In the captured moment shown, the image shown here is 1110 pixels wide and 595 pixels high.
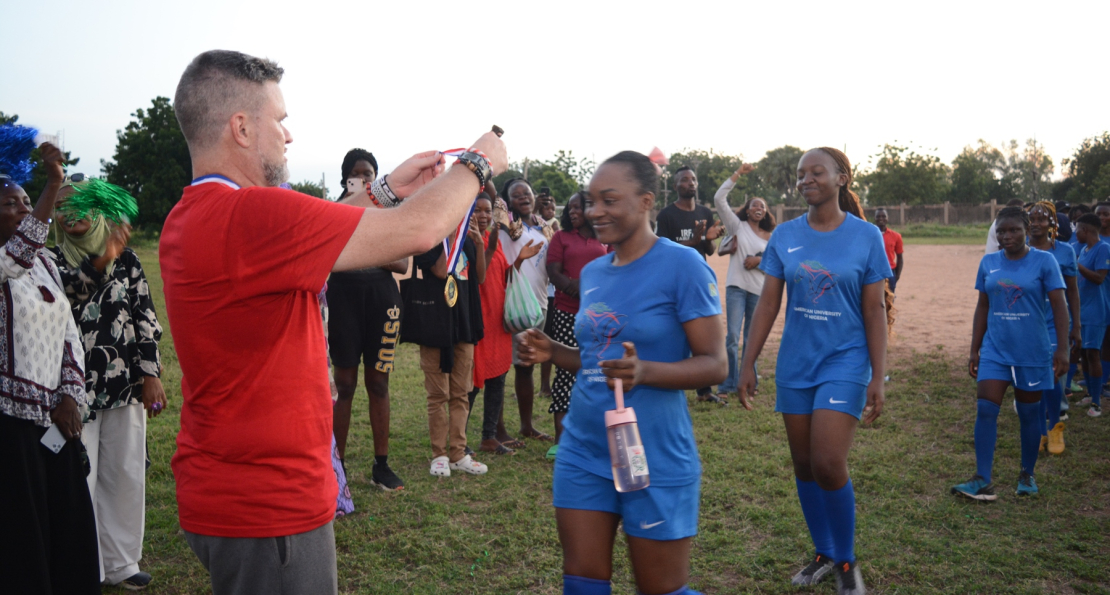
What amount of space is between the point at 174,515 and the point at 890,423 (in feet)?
21.2

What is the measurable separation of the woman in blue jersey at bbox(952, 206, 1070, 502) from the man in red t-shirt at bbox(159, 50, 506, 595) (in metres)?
5.01

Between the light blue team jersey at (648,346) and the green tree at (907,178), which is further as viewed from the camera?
the green tree at (907,178)

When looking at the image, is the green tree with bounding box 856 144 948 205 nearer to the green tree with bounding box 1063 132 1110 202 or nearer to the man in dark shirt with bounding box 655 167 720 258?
the green tree with bounding box 1063 132 1110 202

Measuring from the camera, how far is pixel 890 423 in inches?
302

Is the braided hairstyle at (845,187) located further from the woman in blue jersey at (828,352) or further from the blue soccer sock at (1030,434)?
the blue soccer sock at (1030,434)

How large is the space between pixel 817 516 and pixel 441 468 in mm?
3026

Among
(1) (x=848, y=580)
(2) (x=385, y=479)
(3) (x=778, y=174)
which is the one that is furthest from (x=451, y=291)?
(3) (x=778, y=174)

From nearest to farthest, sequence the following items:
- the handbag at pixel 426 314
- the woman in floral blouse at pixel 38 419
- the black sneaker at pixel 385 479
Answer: the woman in floral blouse at pixel 38 419 → the black sneaker at pixel 385 479 → the handbag at pixel 426 314

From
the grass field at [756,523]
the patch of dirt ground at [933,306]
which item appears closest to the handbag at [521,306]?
the grass field at [756,523]

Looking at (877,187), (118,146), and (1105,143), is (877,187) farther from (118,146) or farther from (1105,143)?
(118,146)

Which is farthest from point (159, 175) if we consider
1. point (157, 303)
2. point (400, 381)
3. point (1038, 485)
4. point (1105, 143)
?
point (1105, 143)

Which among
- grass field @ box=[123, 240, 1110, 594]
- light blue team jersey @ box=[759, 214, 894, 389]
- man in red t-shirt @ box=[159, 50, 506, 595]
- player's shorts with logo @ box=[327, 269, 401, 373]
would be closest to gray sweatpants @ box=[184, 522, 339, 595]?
man in red t-shirt @ box=[159, 50, 506, 595]

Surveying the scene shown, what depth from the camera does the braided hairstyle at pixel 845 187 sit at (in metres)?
4.43

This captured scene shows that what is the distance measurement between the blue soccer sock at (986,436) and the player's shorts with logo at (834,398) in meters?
2.14
